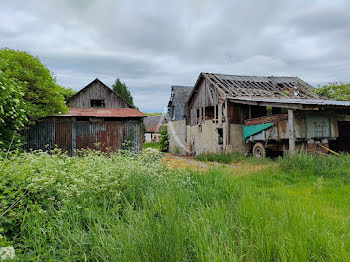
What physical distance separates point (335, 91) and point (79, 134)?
A: 21038 millimetres

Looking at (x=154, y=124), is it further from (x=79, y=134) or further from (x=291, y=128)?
(x=291, y=128)

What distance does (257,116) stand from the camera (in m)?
17.0

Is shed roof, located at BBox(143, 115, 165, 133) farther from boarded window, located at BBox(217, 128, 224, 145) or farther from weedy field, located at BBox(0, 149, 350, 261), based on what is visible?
weedy field, located at BBox(0, 149, 350, 261)

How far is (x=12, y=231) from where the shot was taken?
11.2 feet

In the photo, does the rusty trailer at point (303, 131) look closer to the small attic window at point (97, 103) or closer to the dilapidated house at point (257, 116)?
the dilapidated house at point (257, 116)

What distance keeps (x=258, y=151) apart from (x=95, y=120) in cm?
1001

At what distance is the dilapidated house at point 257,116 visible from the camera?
11234 millimetres

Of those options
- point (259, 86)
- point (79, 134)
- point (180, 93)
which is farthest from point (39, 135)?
point (180, 93)

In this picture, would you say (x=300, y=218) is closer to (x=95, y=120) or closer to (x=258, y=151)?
(x=258, y=151)

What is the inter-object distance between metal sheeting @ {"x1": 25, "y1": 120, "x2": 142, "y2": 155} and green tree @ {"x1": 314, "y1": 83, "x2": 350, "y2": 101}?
54.0 feet

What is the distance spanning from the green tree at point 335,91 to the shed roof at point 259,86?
245 centimetres

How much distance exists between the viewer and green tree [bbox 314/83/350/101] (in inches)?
793

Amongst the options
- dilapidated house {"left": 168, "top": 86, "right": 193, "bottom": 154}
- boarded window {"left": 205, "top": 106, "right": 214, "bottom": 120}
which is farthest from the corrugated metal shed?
boarded window {"left": 205, "top": 106, "right": 214, "bottom": 120}

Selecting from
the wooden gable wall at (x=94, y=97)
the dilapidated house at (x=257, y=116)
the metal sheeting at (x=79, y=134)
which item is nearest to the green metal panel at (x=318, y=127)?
the dilapidated house at (x=257, y=116)
